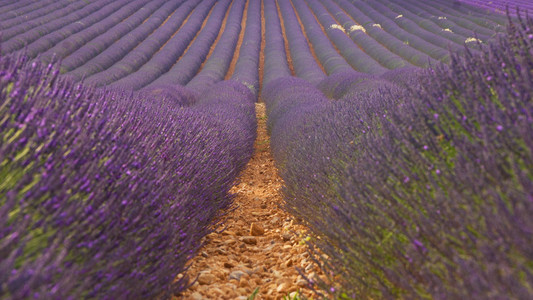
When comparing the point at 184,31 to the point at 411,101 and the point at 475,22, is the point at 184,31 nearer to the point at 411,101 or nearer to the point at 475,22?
the point at 475,22

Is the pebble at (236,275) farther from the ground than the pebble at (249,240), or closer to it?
farther from the ground

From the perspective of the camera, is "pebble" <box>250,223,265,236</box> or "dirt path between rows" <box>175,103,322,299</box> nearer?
"dirt path between rows" <box>175,103,322,299</box>

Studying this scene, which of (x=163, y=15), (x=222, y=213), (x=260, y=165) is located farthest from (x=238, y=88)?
(x=163, y=15)

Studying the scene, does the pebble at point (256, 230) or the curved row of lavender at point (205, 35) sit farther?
the curved row of lavender at point (205, 35)

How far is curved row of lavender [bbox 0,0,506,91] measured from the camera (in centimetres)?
1549

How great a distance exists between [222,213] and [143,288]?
2632 mm

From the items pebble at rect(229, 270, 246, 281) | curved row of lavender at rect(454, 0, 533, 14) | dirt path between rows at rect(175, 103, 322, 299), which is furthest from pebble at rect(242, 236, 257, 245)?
curved row of lavender at rect(454, 0, 533, 14)

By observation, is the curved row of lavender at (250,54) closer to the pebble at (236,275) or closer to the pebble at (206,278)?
the pebble at (236,275)

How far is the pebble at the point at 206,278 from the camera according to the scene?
2.56 m

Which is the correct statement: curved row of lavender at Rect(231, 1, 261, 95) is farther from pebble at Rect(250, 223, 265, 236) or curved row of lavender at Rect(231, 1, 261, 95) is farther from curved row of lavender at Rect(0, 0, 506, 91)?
pebble at Rect(250, 223, 265, 236)

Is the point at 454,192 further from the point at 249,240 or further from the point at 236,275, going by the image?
the point at 249,240

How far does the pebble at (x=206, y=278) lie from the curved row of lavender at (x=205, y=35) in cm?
1014

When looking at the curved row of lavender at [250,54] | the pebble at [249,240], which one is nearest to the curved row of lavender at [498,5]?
the curved row of lavender at [250,54]

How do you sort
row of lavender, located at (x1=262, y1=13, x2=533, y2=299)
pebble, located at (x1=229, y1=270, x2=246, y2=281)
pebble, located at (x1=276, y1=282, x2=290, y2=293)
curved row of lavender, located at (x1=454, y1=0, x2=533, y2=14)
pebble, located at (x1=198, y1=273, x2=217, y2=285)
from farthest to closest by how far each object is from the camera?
curved row of lavender, located at (x1=454, y1=0, x2=533, y2=14) < pebble, located at (x1=229, y1=270, x2=246, y2=281) < pebble, located at (x1=198, y1=273, x2=217, y2=285) < pebble, located at (x1=276, y1=282, x2=290, y2=293) < row of lavender, located at (x1=262, y1=13, x2=533, y2=299)
